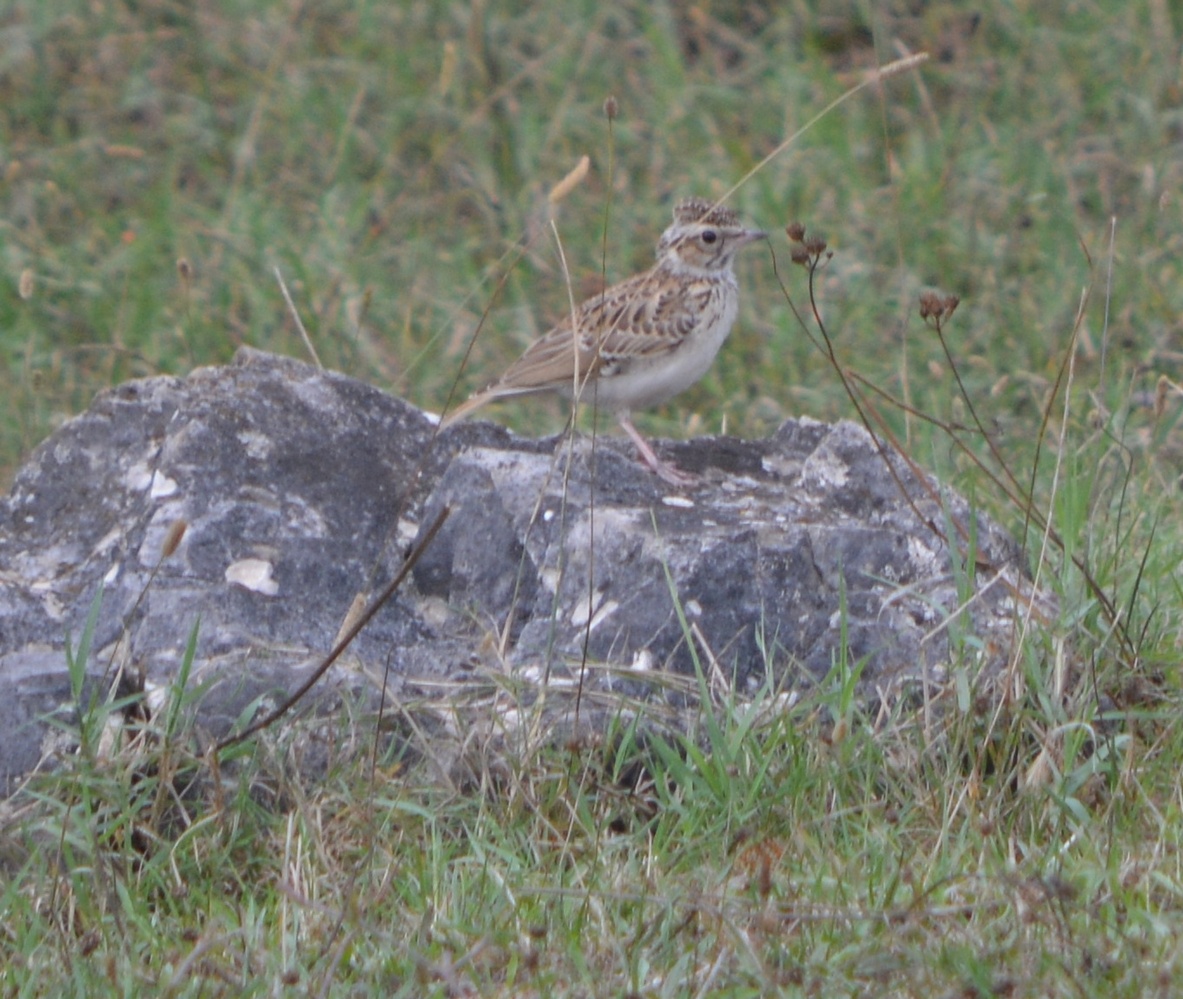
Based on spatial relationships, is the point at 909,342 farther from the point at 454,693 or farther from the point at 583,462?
the point at 454,693

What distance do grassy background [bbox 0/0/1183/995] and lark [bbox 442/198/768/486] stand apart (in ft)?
1.95

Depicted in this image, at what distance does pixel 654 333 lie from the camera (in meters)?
6.24

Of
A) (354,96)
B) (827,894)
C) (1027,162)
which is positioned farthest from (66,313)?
(827,894)

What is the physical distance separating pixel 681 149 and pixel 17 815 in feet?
20.6

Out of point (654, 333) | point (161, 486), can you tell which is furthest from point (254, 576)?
point (654, 333)

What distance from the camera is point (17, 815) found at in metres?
4.00

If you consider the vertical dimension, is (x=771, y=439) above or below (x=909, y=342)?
above

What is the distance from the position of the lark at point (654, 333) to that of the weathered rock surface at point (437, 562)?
944mm

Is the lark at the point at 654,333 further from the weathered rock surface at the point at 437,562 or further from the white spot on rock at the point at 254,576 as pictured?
the white spot on rock at the point at 254,576

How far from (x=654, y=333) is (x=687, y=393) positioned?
71.6 inches

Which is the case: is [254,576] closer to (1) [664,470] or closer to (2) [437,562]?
(2) [437,562]

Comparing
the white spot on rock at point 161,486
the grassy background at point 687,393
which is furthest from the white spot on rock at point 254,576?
the grassy background at point 687,393

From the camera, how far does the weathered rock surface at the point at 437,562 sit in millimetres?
4336

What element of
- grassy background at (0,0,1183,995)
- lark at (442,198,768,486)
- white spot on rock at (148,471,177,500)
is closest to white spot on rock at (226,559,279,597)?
white spot on rock at (148,471,177,500)
